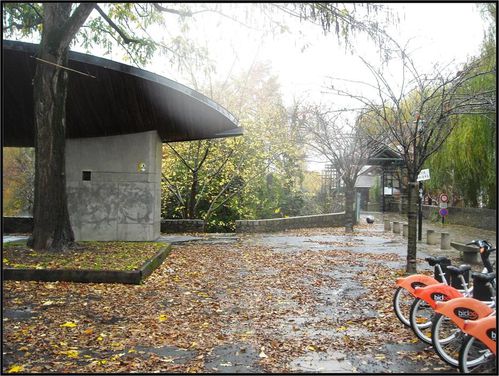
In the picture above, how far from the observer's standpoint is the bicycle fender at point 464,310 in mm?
4480

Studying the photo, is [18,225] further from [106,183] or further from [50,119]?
[50,119]

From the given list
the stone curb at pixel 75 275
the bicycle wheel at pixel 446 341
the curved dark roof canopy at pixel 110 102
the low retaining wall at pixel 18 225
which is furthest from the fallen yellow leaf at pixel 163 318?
the low retaining wall at pixel 18 225

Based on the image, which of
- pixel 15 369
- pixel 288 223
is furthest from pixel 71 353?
pixel 288 223

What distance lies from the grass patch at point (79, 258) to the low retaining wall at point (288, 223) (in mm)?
9663

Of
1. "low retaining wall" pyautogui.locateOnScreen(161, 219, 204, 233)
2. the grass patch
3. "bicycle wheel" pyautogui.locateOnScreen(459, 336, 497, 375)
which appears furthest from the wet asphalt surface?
"low retaining wall" pyautogui.locateOnScreen(161, 219, 204, 233)

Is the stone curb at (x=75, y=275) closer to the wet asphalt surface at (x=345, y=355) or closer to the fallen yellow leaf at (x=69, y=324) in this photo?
the fallen yellow leaf at (x=69, y=324)

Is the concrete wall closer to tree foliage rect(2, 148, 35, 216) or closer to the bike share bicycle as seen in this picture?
the bike share bicycle

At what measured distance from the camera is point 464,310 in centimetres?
452

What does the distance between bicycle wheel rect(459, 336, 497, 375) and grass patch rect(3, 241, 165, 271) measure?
20.2ft

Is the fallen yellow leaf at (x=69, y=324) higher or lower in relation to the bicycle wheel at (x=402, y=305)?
lower

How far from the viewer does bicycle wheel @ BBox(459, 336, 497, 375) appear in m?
4.22

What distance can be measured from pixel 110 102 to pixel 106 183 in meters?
2.95

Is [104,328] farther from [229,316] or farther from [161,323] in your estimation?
[229,316]

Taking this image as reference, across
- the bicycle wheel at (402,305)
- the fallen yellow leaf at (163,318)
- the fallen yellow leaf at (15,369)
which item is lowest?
the fallen yellow leaf at (163,318)
